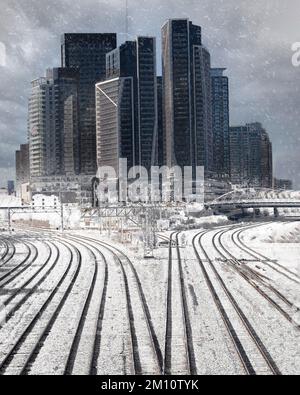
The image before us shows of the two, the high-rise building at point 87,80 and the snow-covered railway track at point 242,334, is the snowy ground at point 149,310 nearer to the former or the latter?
→ the snow-covered railway track at point 242,334

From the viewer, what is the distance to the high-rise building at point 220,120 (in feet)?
30.0

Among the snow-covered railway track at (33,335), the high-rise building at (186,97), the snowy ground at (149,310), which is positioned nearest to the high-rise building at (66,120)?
the high-rise building at (186,97)

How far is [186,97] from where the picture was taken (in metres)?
9.62

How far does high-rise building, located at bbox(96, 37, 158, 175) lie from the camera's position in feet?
32.0

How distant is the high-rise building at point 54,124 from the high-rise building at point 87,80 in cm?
20

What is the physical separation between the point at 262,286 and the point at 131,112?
5909mm

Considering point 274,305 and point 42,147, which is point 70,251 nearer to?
point 42,147

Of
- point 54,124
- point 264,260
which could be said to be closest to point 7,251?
point 54,124

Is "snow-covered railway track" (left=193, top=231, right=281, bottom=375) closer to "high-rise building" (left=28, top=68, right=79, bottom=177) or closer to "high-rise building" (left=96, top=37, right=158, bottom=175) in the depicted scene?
"high-rise building" (left=96, top=37, right=158, bottom=175)

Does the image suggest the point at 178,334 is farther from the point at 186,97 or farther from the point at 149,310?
the point at 186,97

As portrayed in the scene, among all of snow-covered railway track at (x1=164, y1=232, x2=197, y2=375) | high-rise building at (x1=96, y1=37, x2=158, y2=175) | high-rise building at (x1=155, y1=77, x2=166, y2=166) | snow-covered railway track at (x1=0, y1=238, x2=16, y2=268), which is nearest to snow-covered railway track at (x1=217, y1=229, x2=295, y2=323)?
snow-covered railway track at (x1=164, y1=232, x2=197, y2=375)

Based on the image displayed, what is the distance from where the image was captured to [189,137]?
968cm
